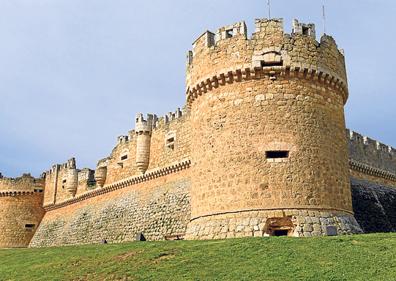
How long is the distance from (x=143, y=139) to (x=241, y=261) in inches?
714

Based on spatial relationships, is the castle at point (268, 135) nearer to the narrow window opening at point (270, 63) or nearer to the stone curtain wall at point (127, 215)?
the narrow window opening at point (270, 63)

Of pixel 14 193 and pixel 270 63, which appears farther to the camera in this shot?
pixel 14 193

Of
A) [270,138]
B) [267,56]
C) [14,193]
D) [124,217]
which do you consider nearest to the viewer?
[270,138]

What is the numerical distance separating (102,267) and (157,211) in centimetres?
1374

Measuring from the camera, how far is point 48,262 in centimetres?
1467

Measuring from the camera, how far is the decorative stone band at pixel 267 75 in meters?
15.4

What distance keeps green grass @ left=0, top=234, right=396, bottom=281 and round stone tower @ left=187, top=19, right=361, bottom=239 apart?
6.50 feet

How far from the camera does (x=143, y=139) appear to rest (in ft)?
92.6

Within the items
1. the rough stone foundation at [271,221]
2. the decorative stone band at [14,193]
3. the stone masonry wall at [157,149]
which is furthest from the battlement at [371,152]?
the decorative stone band at [14,193]

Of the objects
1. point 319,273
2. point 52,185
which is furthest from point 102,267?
point 52,185

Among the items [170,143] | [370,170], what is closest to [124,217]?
[170,143]

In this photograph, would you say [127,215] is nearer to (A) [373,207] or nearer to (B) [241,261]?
(A) [373,207]

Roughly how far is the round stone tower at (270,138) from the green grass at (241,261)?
1.98m

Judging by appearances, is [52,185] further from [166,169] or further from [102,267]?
[102,267]
